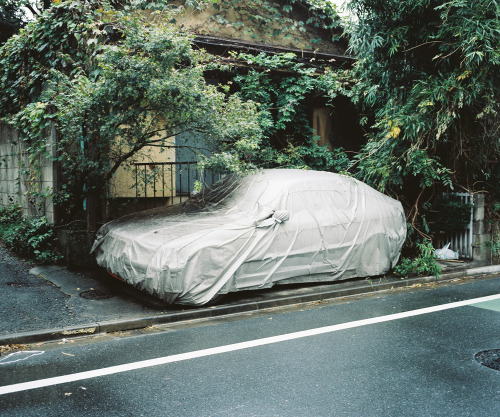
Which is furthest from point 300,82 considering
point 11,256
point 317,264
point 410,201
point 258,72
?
point 11,256

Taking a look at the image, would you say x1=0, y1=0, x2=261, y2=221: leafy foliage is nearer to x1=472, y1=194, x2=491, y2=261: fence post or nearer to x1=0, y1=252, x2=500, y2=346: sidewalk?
x1=0, y1=252, x2=500, y2=346: sidewalk

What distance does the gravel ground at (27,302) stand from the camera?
5383 mm

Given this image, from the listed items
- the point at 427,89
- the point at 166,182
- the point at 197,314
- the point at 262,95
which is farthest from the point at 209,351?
the point at 262,95

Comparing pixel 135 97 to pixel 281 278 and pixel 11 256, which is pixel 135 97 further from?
pixel 11 256

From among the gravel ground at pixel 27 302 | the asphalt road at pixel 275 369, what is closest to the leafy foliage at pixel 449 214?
the asphalt road at pixel 275 369

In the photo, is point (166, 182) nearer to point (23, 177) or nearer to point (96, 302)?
point (23, 177)

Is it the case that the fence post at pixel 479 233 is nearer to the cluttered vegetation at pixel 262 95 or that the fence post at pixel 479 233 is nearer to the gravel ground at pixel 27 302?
the cluttered vegetation at pixel 262 95

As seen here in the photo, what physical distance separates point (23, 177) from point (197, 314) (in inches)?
238

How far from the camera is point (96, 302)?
628 cm

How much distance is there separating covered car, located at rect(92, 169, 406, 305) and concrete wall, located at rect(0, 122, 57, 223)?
209 cm

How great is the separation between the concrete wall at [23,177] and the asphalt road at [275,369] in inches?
174

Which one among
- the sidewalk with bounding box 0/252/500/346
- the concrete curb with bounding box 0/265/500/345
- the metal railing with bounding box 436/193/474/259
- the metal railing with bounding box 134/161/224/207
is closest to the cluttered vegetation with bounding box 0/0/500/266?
the metal railing with bounding box 436/193/474/259

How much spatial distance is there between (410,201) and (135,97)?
591cm

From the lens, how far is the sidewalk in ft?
17.4
